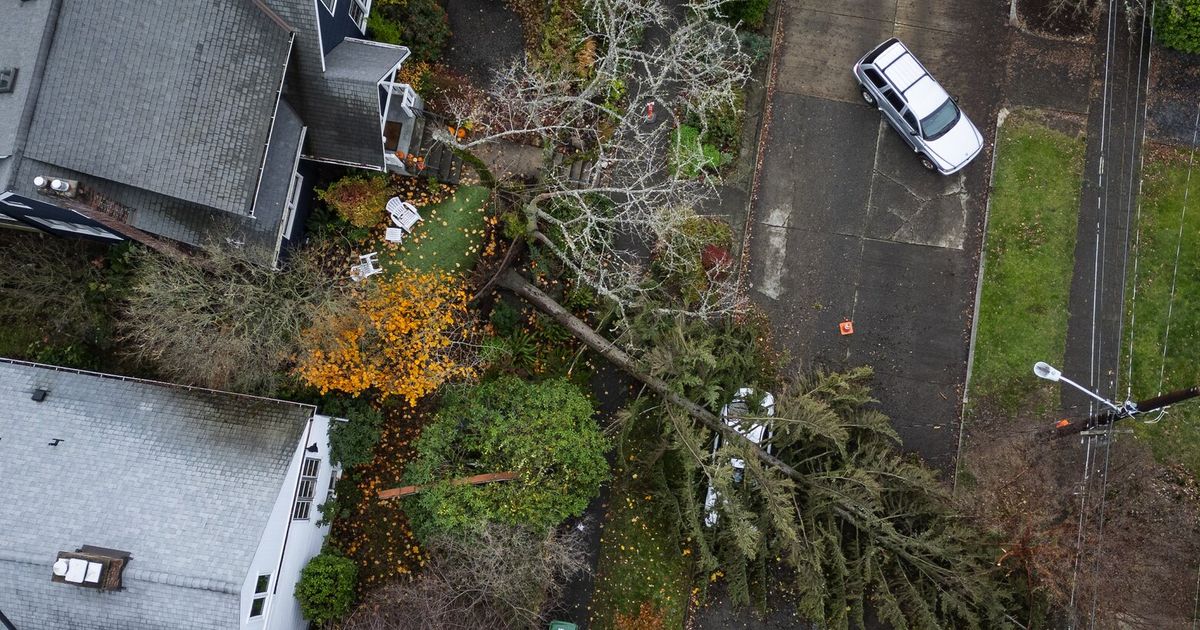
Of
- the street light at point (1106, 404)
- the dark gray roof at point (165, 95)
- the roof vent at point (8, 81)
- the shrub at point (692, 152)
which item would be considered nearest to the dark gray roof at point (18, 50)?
the roof vent at point (8, 81)

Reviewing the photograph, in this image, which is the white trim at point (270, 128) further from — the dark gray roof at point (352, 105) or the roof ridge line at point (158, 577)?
the roof ridge line at point (158, 577)

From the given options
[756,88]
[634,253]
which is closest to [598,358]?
[634,253]

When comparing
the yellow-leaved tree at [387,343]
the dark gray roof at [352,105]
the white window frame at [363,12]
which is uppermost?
the white window frame at [363,12]

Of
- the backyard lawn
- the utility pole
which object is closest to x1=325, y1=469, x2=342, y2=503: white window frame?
the backyard lawn

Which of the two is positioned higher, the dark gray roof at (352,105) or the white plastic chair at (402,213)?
the dark gray roof at (352,105)

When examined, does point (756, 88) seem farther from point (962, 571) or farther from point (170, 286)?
point (170, 286)

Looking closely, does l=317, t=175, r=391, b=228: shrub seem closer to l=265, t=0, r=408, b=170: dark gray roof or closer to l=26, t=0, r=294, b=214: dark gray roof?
l=265, t=0, r=408, b=170: dark gray roof

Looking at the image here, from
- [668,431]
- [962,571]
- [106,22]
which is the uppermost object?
[106,22]
